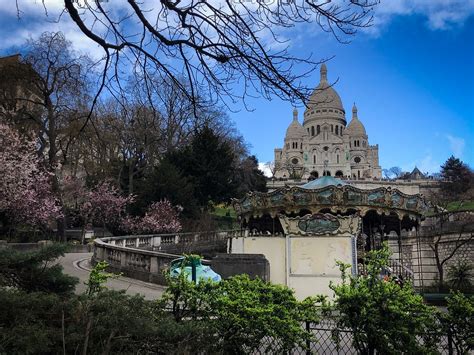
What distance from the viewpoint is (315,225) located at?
44.5 feet

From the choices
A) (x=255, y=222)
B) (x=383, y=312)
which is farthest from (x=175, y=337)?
(x=255, y=222)

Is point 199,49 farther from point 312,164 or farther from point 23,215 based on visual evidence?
point 312,164

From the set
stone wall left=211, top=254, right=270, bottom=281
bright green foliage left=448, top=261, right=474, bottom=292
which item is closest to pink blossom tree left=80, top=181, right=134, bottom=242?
bright green foliage left=448, top=261, right=474, bottom=292

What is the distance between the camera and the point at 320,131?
118750 millimetres

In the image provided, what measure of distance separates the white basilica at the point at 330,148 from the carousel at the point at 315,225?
300 feet

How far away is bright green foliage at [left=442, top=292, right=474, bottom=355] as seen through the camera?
5.16 m

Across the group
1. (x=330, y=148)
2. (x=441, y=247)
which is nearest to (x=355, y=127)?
(x=330, y=148)

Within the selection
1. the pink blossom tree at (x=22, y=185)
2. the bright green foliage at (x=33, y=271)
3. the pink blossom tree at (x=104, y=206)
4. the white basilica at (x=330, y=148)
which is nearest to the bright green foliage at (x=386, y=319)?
the bright green foliage at (x=33, y=271)

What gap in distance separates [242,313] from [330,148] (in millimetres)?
112032

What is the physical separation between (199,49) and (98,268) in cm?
277

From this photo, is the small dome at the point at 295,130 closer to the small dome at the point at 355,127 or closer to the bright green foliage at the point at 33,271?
the small dome at the point at 355,127

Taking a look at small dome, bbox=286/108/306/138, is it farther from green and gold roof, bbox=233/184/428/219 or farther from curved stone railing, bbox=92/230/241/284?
green and gold roof, bbox=233/184/428/219

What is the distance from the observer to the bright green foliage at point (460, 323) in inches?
203

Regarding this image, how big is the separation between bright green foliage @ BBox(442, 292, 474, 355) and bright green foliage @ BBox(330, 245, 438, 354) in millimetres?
179
